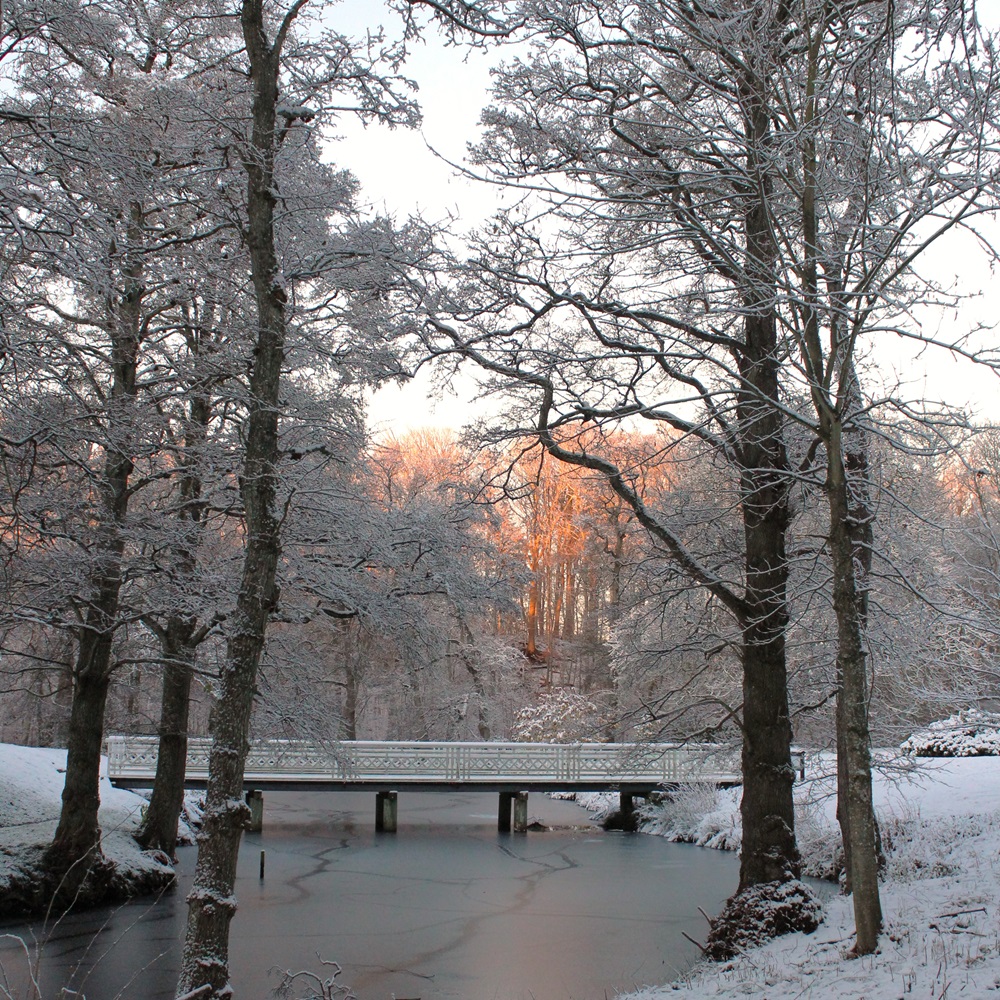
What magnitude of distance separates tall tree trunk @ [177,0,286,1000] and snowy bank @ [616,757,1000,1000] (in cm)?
323

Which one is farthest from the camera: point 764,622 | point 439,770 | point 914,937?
point 439,770

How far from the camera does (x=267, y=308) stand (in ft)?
23.2

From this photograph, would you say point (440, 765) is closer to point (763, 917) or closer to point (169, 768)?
point (169, 768)

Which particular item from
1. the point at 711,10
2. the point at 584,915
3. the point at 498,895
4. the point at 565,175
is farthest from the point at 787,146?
the point at 498,895

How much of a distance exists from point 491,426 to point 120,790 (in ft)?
44.1

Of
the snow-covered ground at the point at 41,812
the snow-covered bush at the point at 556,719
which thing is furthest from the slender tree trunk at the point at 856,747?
the snow-covered bush at the point at 556,719

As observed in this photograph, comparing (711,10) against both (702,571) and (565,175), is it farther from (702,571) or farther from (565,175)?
(702,571)

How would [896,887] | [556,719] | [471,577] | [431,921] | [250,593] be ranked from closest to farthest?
[250,593], [896,887], [431,921], [471,577], [556,719]

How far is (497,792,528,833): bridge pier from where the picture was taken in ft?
70.1

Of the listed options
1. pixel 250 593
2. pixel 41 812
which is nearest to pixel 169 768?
pixel 41 812

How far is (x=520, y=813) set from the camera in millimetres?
21469

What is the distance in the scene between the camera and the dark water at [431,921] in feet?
29.7

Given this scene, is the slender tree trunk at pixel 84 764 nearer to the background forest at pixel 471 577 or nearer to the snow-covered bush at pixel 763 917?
the background forest at pixel 471 577

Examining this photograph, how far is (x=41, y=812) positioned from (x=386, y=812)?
→ 868 cm
